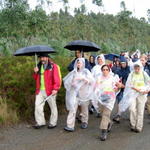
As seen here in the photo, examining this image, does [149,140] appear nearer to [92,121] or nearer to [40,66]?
[92,121]

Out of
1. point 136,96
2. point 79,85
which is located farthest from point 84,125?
point 136,96

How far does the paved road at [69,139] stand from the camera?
5762mm

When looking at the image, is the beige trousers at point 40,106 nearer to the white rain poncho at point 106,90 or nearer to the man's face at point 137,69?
the white rain poncho at point 106,90

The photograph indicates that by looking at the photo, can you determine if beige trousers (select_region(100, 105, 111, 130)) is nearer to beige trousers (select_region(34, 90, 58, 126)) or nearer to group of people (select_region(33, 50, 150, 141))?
group of people (select_region(33, 50, 150, 141))

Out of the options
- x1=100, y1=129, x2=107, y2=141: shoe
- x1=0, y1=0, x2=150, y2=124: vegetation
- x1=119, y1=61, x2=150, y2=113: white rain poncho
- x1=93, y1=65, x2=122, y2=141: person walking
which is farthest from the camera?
x1=0, y1=0, x2=150, y2=124: vegetation

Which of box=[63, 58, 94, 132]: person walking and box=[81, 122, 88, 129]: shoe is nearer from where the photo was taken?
box=[63, 58, 94, 132]: person walking

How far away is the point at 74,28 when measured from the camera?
34.6 metres

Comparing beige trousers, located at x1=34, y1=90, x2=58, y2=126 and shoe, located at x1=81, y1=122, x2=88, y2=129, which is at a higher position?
beige trousers, located at x1=34, y1=90, x2=58, y2=126

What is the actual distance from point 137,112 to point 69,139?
177 cm

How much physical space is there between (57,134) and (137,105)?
2.01m

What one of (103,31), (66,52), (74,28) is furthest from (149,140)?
(103,31)

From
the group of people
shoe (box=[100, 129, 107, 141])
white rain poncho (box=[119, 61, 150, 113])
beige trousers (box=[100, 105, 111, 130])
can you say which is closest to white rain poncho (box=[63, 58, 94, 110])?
the group of people

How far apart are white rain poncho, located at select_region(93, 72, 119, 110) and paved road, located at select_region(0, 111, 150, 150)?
77 centimetres

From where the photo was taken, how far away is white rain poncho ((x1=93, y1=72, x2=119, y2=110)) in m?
6.39
